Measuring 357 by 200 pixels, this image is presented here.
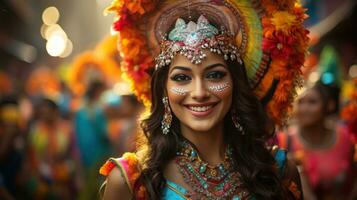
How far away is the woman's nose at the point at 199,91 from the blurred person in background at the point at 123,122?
4374mm

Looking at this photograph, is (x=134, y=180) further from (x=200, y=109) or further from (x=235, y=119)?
(x=235, y=119)

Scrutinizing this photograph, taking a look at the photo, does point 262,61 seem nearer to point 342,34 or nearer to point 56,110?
point 56,110

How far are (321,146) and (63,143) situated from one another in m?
3.81

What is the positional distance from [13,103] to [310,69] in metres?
3.67

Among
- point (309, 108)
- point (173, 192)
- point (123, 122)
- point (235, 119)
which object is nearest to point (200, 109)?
point (235, 119)

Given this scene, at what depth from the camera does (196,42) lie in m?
4.24

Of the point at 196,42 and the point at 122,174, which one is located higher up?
the point at 196,42

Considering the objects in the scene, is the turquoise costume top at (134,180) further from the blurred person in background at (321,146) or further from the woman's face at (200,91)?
the blurred person in background at (321,146)

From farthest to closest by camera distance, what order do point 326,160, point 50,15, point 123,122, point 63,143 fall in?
point 50,15 < point 63,143 < point 123,122 < point 326,160

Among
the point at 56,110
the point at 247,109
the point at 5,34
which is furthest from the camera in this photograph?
the point at 5,34

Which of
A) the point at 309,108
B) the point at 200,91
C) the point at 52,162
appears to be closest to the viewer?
the point at 200,91

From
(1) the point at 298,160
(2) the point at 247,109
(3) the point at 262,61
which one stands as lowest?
(1) the point at 298,160

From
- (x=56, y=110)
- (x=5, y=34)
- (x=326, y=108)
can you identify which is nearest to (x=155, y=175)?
(x=326, y=108)

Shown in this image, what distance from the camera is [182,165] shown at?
432 cm
